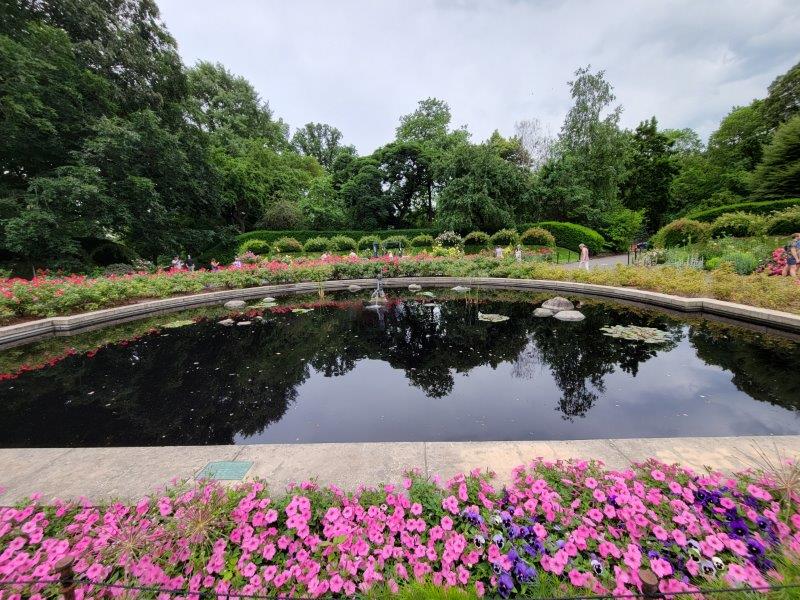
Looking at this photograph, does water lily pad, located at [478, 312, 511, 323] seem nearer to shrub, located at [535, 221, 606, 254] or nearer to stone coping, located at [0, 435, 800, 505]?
stone coping, located at [0, 435, 800, 505]

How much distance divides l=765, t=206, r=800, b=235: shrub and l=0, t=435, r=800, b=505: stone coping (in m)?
15.3

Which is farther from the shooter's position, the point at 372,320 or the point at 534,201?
the point at 534,201

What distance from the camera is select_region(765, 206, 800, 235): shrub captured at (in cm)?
1227

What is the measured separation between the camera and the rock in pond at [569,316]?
25.7 feet

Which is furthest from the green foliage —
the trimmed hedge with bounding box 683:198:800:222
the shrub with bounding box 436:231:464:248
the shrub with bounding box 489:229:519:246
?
the trimmed hedge with bounding box 683:198:800:222

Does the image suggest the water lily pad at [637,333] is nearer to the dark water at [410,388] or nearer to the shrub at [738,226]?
the dark water at [410,388]

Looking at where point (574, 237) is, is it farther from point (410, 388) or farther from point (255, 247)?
point (410, 388)

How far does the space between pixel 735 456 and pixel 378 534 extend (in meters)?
2.81

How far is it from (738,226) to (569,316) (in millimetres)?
12396

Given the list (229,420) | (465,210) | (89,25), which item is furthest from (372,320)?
(89,25)

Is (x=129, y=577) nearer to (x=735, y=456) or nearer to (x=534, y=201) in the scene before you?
(x=735, y=456)

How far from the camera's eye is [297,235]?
24016 mm

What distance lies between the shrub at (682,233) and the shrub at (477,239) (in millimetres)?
8750

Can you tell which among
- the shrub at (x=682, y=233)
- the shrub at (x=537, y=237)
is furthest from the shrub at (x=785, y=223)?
the shrub at (x=537, y=237)
